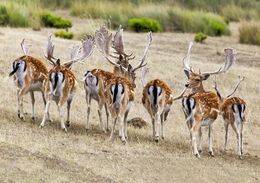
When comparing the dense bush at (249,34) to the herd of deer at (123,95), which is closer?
the herd of deer at (123,95)

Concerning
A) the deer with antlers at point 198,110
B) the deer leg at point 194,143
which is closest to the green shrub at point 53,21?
the deer with antlers at point 198,110

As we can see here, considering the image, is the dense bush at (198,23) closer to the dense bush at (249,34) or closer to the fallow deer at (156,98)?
the dense bush at (249,34)

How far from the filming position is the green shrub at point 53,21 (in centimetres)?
2809

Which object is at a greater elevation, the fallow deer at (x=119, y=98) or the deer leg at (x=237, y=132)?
the fallow deer at (x=119, y=98)

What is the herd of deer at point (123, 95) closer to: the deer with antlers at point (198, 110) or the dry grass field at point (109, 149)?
the deer with antlers at point (198, 110)

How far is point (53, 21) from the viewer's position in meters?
28.4

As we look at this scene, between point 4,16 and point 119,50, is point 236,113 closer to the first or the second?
point 119,50

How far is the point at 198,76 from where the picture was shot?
1441 cm

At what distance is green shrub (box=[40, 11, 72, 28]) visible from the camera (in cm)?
2809

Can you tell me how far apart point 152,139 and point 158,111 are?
73 centimetres

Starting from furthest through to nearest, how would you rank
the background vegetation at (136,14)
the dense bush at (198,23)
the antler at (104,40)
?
the dense bush at (198,23), the background vegetation at (136,14), the antler at (104,40)

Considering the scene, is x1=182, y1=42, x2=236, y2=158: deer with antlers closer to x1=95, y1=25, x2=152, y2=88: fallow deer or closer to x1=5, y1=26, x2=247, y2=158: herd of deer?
x1=5, y1=26, x2=247, y2=158: herd of deer

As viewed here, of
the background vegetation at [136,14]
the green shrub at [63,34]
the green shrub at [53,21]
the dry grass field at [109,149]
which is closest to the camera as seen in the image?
the dry grass field at [109,149]

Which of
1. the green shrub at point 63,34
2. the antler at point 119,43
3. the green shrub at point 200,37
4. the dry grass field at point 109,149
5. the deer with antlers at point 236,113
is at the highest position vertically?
the antler at point 119,43
